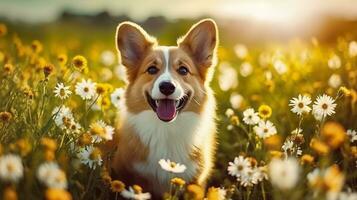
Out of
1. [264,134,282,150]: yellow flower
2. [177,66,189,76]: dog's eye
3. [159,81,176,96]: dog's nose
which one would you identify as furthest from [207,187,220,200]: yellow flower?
[177,66,189,76]: dog's eye

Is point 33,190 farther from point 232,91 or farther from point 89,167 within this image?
point 232,91

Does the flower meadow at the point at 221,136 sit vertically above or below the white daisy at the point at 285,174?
above

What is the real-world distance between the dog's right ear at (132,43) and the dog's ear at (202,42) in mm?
307

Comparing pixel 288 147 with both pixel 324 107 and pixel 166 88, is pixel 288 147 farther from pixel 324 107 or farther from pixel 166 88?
pixel 166 88

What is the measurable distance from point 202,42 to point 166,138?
3.20ft

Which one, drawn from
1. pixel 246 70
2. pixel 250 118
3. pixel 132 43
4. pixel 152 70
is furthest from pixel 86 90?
pixel 246 70

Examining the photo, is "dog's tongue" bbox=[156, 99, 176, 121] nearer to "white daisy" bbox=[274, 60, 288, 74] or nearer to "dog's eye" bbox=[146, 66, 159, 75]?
"dog's eye" bbox=[146, 66, 159, 75]

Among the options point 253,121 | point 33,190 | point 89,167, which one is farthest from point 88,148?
point 253,121

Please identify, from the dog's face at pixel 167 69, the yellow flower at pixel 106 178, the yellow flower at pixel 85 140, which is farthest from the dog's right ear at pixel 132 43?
the yellow flower at pixel 106 178

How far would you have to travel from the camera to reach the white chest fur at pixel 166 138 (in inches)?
201

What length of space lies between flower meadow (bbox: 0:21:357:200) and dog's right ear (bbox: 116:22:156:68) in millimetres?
221

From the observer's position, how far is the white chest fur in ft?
16.7

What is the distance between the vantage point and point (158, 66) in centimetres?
534

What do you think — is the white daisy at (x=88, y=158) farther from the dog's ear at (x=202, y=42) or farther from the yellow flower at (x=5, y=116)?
the dog's ear at (x=202, y=42)
